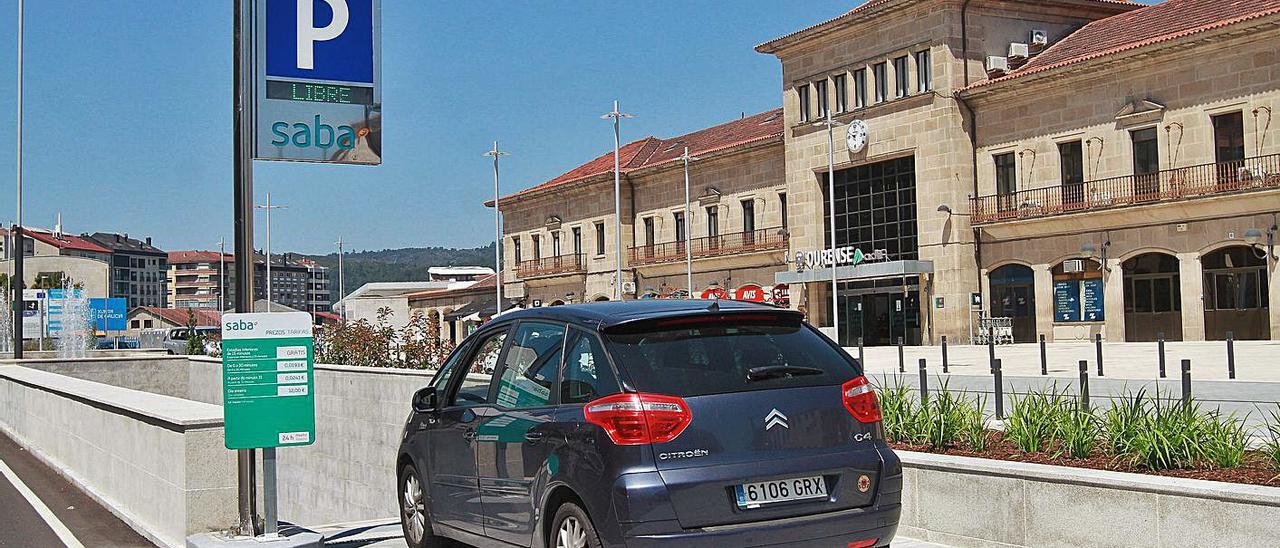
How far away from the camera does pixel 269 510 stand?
25.5 ft

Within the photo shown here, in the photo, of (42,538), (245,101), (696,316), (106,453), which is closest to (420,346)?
(106,453)

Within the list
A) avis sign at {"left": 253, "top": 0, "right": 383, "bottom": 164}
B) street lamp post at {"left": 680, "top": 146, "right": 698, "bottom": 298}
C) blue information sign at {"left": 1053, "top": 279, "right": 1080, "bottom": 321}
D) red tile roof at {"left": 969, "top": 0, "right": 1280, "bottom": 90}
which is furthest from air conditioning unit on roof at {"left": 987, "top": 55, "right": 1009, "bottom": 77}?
avis sign at {"left": 253, "top": 0, "right": 383, "bottom": 164}

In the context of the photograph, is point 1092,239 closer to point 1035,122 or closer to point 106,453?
point 1035,122

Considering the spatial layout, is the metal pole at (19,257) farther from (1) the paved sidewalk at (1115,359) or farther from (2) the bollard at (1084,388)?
(2) the bollard at (1084,388)

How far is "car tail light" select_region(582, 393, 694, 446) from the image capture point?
568 centimetres

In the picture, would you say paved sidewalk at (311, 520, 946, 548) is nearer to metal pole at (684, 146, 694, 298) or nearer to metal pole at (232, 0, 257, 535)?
metal pole at (232, 0, 257, 535)

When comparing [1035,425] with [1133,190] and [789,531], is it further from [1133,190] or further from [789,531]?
[1133,190]

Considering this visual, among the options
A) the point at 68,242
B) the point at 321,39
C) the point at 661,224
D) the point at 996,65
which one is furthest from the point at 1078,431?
the point at 68,242

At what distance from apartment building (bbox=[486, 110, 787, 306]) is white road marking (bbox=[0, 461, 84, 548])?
1638 inches

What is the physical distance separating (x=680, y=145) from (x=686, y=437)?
212 feet

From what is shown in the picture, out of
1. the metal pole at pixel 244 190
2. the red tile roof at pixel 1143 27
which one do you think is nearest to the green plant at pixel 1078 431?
the metal pole at pixel 244 190

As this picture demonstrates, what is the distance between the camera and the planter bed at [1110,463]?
7113 mm

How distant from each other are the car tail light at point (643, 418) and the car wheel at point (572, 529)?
47cm

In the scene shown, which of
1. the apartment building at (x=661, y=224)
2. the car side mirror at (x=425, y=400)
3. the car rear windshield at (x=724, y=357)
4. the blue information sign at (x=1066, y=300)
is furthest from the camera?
the apartment building at (x=661, y=224)
